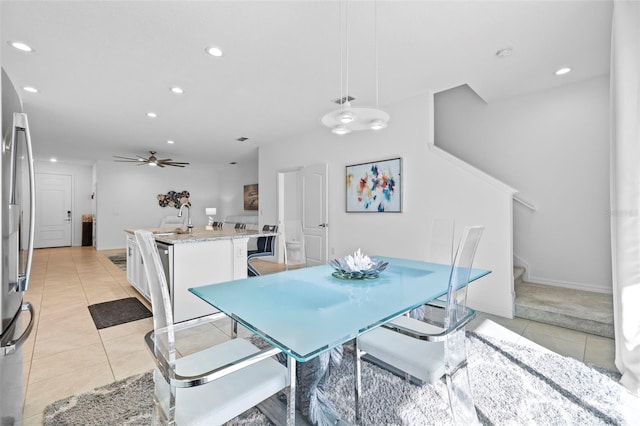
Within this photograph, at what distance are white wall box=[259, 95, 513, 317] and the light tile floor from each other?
0.55 m

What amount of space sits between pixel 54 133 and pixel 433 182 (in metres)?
6.44

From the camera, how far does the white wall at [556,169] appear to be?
10.7 feet

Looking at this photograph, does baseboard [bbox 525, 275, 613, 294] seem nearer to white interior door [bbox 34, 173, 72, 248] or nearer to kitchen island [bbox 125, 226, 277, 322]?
kitchen island [bbox 125, 226, 277, 322]

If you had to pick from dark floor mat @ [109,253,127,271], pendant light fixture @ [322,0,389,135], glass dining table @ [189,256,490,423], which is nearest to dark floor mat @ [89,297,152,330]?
glass dining table @ [189,256,490,423]

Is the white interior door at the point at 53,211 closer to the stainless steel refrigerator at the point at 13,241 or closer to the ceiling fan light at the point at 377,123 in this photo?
the stainless steel refrigerator at the point at 13,241

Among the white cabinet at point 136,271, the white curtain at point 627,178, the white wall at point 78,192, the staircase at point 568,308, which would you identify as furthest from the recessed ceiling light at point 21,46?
the white wall at point 78,192

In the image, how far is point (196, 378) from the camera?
97 cm

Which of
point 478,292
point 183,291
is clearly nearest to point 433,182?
point 478,292

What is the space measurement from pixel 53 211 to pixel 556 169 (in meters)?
11.7

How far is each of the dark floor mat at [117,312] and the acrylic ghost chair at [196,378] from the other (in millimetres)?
2297

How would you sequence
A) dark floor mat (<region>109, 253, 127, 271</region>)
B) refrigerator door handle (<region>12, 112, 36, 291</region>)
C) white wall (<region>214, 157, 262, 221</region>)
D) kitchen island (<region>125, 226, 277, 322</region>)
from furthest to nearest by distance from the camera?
white wall (<region>214, 157, 262, 221</region>), dark floor mat (<region>109, 253, 127, 271</region>), kitchen island (<region>125, 226, 277, 322</region>), refrigerator door handle (<region>12, 112, 36, 291</region>)

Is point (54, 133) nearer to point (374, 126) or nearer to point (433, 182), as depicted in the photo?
point (374, 126)

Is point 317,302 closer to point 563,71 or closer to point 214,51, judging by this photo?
point 214,51

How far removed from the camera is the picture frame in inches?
333
